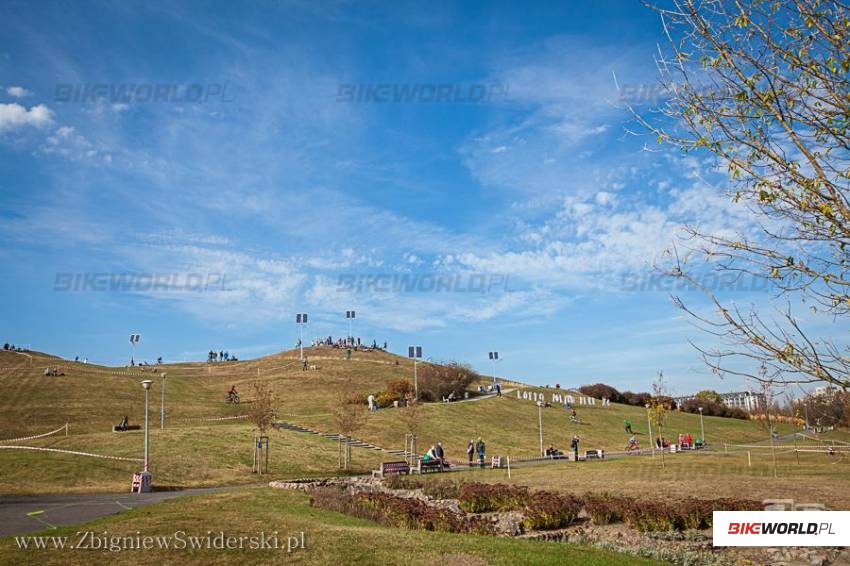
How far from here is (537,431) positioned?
6312cm

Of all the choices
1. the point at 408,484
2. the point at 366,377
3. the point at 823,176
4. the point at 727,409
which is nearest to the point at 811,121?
the point at 823,176

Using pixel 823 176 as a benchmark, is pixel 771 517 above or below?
below

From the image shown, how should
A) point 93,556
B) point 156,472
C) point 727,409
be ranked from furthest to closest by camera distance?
point 727,409, point 156,472, point 93,556

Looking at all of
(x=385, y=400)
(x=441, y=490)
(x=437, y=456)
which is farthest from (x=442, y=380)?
(x=441, y=490)

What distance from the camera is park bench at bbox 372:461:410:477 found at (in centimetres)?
3126

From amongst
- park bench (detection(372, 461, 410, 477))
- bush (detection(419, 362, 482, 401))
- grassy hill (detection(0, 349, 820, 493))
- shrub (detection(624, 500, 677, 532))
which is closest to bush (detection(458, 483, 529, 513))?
shrub (detection(624, 500, 677, 532))

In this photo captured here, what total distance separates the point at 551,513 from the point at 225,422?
43.6m

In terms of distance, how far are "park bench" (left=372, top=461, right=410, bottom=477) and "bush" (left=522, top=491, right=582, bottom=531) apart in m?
15.8

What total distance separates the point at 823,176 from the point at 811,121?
1.87 feet

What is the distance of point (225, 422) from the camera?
2080 inches

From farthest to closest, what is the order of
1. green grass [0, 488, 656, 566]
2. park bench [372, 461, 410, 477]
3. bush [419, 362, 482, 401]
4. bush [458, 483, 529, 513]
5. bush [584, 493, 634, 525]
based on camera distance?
bush [419, 362, 482, 401]
park bench [372, 461, 410, 477]
bush [458, 483, 529, 513]
bush [584, 493, 634, 525]
green grass [0, 488, 656, 566]

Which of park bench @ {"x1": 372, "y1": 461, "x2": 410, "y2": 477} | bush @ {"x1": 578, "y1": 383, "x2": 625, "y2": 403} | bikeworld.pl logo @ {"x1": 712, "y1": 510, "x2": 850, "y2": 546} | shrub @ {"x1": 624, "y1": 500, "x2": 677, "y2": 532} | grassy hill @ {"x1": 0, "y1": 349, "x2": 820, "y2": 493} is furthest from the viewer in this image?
bush @ {"x1": 578, "y1": 383, "x2": 625, "y2": 403}

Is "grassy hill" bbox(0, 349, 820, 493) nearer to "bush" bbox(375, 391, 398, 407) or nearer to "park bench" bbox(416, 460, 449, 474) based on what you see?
"park bench" bbox(416, 460, 449, 474)

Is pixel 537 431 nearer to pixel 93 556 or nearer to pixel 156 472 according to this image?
pixel 156 472
